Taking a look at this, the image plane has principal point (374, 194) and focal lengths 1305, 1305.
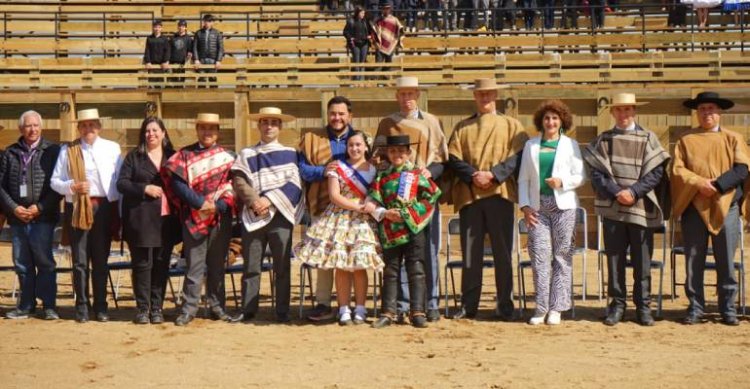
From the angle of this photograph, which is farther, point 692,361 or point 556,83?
point 556,83

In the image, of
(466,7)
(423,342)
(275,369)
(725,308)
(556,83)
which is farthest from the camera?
(466,7)

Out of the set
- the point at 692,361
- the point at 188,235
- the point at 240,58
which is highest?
the point at 240,58

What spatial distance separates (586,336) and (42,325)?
4697 millimetres

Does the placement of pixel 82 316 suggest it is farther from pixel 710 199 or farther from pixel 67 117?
pixel 67 117

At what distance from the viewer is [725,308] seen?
36.7 ft

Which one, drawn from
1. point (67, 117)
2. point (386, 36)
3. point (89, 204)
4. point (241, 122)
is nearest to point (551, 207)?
point (89, 204)

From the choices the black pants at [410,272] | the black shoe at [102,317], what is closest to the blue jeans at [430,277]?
the black pants at [410,272]

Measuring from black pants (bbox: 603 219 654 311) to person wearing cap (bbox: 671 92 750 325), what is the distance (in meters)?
0.36

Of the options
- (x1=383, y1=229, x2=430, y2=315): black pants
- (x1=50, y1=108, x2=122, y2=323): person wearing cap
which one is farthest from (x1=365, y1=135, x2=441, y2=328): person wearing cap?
(x1=50, y1=108, x2=122, y2=323): person wearing cap

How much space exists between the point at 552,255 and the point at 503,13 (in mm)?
14479

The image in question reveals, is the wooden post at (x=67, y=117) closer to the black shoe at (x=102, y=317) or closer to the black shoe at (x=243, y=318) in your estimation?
the black shoe at (x=102, y=317)

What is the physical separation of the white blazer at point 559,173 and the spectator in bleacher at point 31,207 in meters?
4.22

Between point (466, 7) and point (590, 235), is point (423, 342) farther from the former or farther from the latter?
point (466, 7)

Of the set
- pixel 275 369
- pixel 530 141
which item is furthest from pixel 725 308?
pixel 275 369
